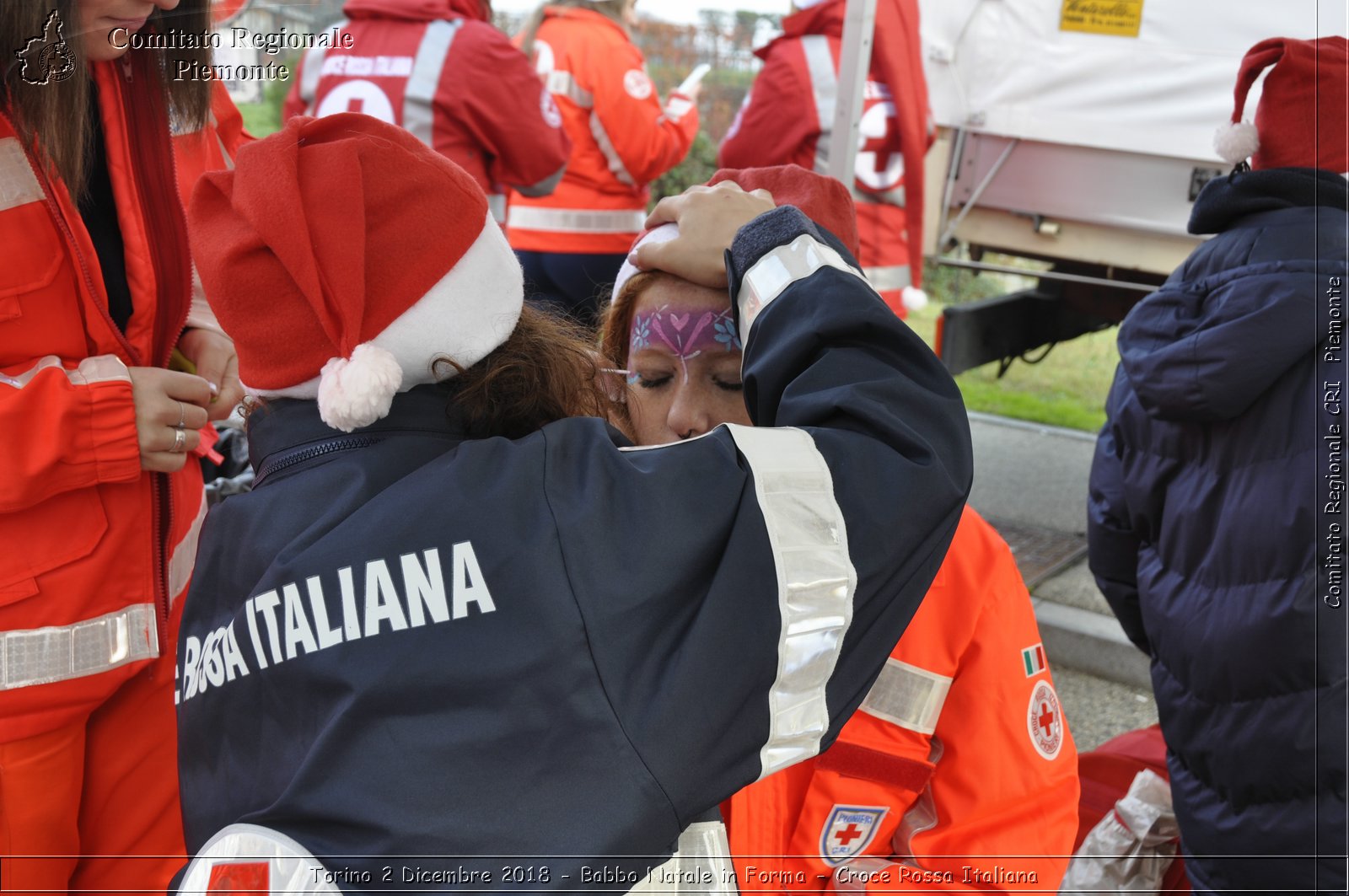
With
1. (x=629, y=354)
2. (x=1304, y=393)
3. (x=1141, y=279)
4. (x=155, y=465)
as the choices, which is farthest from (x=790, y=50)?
(x=155, y=465)

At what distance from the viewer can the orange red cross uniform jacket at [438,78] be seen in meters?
3.77

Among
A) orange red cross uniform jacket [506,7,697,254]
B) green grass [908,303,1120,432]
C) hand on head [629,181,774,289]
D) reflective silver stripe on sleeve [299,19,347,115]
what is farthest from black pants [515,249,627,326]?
hand on head [629,181,774,289]

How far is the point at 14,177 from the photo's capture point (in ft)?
5.40

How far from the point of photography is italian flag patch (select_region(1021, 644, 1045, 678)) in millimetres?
1608

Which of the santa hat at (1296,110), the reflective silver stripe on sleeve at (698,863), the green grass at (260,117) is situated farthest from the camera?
the green grass at (260,117)

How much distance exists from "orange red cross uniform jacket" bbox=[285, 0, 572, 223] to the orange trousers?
89.7 inches

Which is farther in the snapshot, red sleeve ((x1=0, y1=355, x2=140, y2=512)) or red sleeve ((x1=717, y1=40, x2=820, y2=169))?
red sleeve ((x1=717, y1=40, x2=820, y2=169))

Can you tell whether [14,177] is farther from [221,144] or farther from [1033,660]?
[1033,660]

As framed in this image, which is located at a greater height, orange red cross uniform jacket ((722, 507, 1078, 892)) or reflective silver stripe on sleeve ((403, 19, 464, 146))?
reflective silver stripe on sleeve ((403, 19, 464, 146))

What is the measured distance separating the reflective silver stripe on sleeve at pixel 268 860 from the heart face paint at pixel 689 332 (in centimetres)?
92

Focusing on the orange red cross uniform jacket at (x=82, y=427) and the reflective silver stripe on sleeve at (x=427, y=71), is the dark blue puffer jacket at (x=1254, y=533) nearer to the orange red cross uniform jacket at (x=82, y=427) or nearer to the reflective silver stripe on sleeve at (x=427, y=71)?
the orange red cross uniform jacket at (x=82, y=427)

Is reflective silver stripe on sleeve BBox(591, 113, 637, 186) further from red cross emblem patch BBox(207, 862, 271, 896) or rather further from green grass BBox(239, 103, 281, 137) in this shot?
red cross emblem patch BBox(207, 862, 271, 896)

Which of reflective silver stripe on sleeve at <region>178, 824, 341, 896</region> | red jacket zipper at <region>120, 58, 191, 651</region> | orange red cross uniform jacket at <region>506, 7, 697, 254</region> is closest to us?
reflective silver stripe on sleeve at <region>178, 824, 341, 896</region>

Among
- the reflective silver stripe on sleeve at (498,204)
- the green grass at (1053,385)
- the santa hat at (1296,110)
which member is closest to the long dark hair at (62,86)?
the santa hat at (1296,110)
